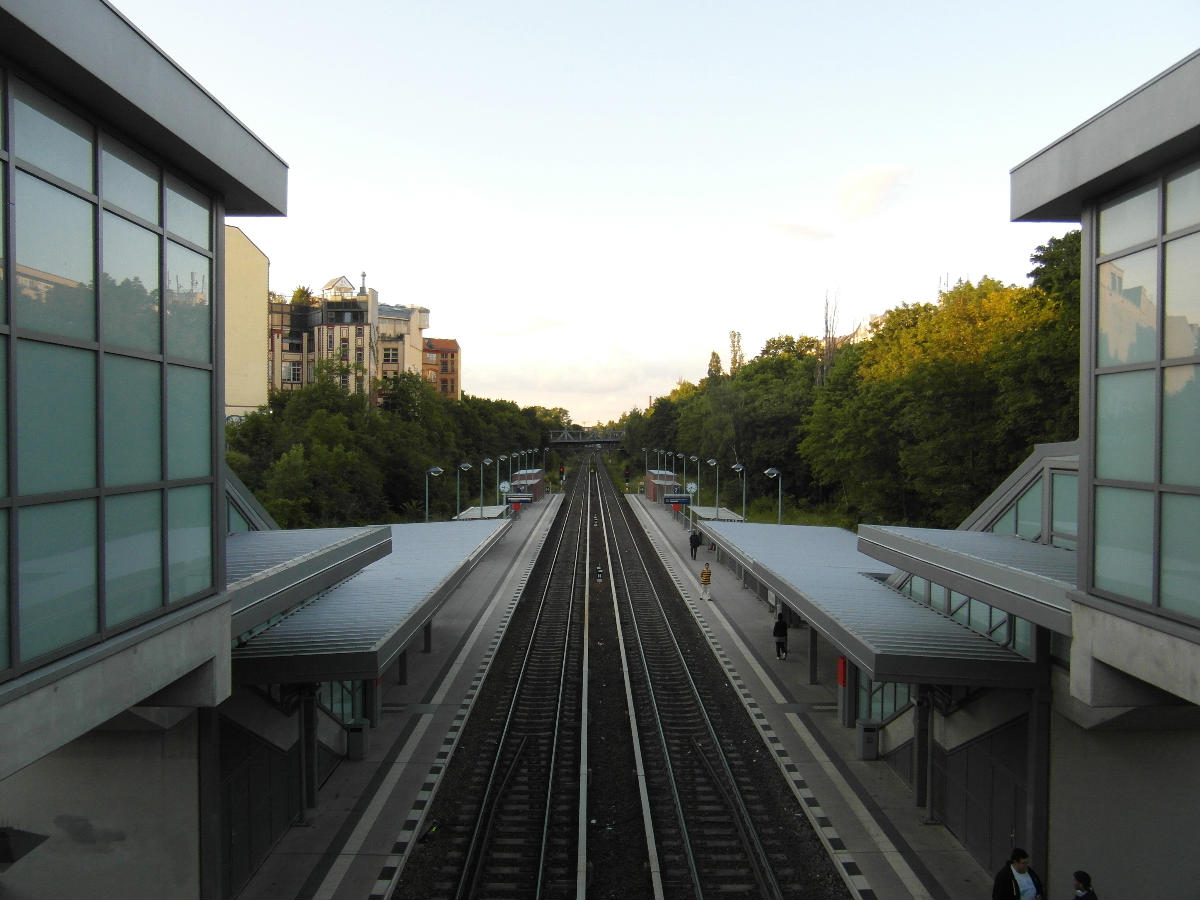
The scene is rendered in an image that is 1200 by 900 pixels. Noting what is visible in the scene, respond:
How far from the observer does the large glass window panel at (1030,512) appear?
12.5m

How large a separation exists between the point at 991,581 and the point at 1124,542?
7.00ft

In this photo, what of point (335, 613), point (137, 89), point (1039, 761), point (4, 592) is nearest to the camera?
point (4, 592)

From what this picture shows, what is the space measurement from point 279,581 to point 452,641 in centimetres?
1253

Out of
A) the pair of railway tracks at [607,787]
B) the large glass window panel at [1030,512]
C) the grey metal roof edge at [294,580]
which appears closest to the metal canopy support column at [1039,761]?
the pair of railway tracks at [607,787]

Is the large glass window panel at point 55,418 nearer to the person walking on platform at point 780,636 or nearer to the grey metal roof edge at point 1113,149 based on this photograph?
the grey metal roof edge at point 1113,149

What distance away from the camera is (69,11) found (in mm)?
4996

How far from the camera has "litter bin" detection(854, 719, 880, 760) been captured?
13.4m

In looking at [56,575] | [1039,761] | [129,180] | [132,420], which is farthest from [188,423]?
[1039,761]

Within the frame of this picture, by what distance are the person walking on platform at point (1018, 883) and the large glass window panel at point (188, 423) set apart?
8610 millimetres

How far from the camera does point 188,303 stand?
725cm

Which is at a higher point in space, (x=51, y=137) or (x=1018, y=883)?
(x=51, y=137)

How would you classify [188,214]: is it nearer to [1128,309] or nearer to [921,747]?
[1128,309]

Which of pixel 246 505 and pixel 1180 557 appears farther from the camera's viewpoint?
pixel 246 505

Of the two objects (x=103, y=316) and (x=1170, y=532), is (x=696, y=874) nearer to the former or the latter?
(x=1170, y=532)
